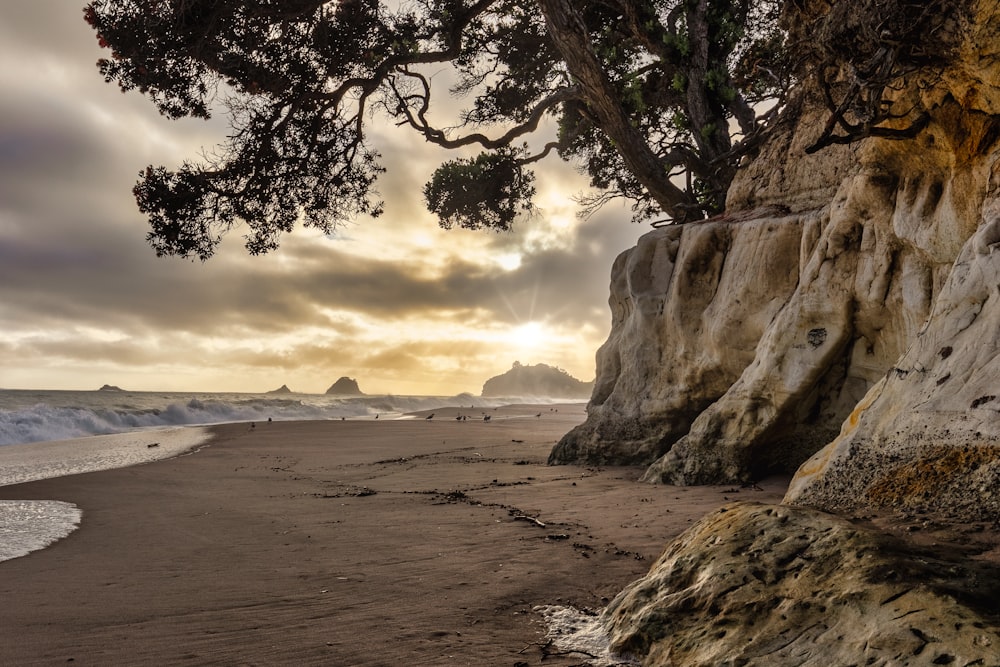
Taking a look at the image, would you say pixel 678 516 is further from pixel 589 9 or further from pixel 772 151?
pixel 589 9

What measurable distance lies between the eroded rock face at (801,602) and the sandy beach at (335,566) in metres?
0.41

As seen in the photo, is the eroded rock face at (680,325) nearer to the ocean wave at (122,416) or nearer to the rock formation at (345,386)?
the ocean wave at (122,416)

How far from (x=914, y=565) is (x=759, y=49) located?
9.45 metres

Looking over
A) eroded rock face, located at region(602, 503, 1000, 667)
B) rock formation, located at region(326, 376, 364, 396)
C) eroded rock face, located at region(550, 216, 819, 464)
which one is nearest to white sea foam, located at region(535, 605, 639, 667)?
eroded rock face, located at region(602, 503, 1000, 667)

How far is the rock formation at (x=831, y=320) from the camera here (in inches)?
124

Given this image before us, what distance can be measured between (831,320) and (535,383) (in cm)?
10120

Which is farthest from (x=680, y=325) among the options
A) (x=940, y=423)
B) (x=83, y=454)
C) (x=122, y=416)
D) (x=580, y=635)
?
(x=122, y=416)

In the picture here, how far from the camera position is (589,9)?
36.2ft

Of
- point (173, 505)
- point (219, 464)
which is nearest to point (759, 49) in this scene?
point (173, 505)

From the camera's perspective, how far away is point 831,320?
5555 millimetres

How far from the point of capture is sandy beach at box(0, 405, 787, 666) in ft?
8.80

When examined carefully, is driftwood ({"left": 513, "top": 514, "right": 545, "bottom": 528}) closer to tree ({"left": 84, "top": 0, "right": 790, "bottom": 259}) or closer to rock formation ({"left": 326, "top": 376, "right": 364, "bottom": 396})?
tree ({"left": 84, "top": 0, "right": 790, "bottom": 259})

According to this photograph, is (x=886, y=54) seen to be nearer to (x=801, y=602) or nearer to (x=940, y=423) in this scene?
(x=940, y=423)

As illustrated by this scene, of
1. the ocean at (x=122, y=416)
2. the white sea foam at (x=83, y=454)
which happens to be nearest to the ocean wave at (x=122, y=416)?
the ocean at (x=122, y=416)
